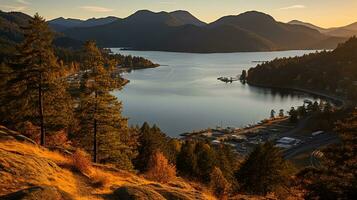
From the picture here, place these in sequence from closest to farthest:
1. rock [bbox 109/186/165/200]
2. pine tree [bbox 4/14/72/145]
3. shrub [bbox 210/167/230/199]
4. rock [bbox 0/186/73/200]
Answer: rock [bbox 0/186/73/200]
rock [bbox 109/186/165/200]
pine tree [bbox 4/14/72/145]
shrub [bbox 210/167/230/199]

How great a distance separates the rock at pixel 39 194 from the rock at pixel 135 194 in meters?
2.31

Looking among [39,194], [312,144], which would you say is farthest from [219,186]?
[312,144]

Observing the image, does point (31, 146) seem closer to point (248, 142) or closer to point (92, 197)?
point (92, 197)

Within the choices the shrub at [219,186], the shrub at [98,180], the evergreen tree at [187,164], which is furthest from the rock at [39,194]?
the evergreen tree at [187,164]

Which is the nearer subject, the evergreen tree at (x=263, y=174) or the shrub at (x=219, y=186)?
the shrub at (x=219, y=186)

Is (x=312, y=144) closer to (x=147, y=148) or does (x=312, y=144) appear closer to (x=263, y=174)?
(x=147, y=148)

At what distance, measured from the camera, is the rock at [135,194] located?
16.4 meters

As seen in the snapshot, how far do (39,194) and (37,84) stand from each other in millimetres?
17770

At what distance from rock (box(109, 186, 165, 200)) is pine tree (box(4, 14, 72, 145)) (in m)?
15.4

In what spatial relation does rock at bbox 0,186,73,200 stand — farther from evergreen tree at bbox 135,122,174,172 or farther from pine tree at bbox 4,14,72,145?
evergreen tree at bbox 135,122,174,172

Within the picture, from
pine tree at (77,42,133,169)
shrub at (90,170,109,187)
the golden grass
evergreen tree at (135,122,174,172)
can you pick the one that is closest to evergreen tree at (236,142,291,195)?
evergreen tree at (135,122,174,172)

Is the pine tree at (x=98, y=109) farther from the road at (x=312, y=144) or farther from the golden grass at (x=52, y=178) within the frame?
the road at (x=312, y=144)

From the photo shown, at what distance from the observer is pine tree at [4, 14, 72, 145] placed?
28.6m

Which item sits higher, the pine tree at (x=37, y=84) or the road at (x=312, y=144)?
the pine tree at (x=37, y=84)
